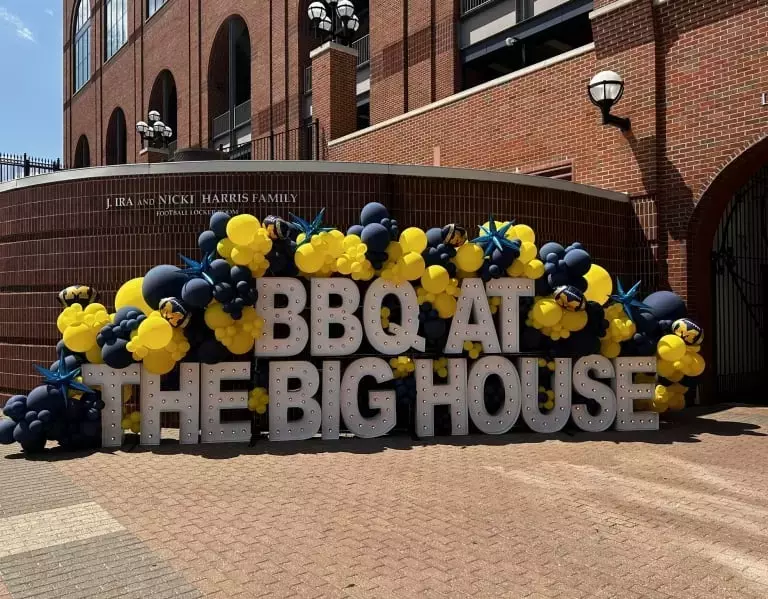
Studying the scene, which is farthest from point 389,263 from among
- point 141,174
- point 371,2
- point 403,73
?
point 371,2

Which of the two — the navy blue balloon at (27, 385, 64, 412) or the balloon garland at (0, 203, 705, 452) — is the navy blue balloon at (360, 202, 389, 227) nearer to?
the balloon garland at (0, 203, 705, 452)

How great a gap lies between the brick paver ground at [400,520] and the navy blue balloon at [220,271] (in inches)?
74.9

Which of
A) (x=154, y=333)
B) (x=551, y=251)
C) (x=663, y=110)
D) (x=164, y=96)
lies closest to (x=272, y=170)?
(x=154, y=333)

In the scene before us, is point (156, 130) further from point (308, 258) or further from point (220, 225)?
point (308, 258)

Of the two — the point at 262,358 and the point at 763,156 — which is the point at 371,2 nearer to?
the point at 763,156

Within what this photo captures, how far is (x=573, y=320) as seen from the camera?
764 centimetres

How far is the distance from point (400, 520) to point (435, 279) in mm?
3422

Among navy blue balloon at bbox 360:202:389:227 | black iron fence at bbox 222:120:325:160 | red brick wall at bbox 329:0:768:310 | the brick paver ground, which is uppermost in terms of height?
black iron fence at bbox 222:120:325:160

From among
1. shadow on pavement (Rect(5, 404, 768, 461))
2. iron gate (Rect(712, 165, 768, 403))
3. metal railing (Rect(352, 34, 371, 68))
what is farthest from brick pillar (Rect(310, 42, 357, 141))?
shadow on pavement (Rect(5, 404, 768, 461))

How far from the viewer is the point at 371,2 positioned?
1917 cm

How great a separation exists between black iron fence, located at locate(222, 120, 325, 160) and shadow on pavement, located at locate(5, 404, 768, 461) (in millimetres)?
11658

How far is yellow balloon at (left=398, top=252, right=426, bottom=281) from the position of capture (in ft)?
23.8

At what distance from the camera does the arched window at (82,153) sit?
38562 mm

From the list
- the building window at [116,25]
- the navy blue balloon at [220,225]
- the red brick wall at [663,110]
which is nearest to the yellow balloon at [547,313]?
the red brick wall at [663,110]
